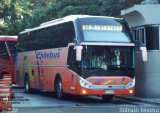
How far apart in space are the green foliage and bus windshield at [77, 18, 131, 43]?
816 centimetres

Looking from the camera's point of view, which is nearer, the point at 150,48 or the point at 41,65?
the point at 150,48

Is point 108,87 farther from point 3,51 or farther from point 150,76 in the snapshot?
point 3,51

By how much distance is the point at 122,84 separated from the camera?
59.1 ft

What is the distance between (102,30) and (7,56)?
12604 mm

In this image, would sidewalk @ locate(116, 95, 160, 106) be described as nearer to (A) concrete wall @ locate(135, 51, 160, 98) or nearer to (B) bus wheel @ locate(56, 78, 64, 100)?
(A) concrete wall @ locate(135, 51, 160, 98)

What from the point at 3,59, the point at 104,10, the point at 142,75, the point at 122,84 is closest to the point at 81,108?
the point at 122,84

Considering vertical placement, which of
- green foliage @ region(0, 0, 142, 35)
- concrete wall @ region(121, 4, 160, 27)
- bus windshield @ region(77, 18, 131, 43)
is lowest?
bus windshield @ region(77, 18, 131, 43)

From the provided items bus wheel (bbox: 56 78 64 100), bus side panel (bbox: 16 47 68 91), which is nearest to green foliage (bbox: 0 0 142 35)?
bus side panel (bbox: 16 47 68 91)

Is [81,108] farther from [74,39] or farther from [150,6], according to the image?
[150,6]

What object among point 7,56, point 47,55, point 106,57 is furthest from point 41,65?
point 7,56

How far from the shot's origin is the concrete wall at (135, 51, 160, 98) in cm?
2025

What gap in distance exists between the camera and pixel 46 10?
34.0 m

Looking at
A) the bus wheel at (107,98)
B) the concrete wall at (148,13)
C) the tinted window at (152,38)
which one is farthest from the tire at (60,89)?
the concrete wall at (148,13)

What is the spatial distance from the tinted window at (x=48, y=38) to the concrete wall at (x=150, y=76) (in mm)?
4041
